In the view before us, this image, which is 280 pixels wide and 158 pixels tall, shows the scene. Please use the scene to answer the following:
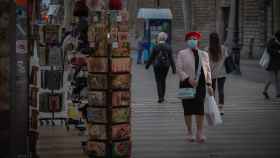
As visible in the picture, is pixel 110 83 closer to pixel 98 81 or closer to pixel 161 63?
pixel 98 81

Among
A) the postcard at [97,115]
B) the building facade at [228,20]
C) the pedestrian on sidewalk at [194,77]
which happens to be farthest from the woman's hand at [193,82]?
the building facade at [228,20]

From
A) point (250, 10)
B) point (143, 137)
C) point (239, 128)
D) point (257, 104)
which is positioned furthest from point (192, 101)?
point (250, 10)

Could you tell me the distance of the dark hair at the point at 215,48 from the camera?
13.0 meters

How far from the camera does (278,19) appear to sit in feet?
110

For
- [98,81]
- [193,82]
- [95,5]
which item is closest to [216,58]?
[193,82]

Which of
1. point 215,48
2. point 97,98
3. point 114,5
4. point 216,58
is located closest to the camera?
point 114,5

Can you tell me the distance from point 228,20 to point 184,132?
2927 cm

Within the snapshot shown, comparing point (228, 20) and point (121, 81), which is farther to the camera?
point (228, 20)

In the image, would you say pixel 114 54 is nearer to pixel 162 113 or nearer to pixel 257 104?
A: pixel 162 113

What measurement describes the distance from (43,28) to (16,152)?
13.3 feet

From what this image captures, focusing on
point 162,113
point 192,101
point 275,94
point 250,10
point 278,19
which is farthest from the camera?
point 250,10

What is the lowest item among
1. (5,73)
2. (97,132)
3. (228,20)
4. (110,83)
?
(97,132)

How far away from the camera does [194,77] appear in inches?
440

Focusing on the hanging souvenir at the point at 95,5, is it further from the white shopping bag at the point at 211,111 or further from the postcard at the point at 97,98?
the white shopping bag at the point at 211,111
